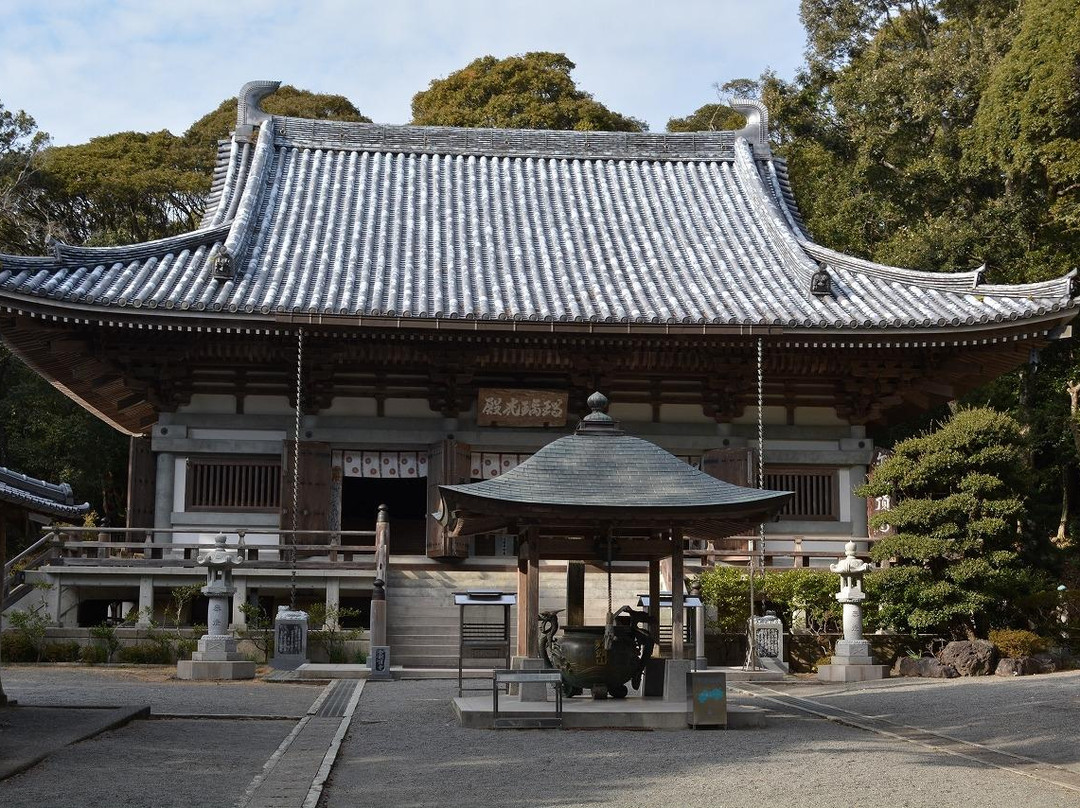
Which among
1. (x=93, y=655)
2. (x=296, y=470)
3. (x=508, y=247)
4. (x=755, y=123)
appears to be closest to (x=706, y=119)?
(x=755, y=123)

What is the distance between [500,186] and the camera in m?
27.3

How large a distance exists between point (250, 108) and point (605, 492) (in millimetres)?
18737

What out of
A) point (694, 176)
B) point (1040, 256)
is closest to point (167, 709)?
point (694, 176)

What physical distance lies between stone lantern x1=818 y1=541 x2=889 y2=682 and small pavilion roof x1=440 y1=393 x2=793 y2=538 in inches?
194

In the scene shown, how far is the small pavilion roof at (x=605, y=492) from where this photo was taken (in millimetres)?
A: 12195

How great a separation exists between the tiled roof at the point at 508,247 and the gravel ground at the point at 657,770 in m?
10.4

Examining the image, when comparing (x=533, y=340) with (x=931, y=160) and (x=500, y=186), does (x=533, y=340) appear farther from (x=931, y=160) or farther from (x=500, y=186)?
(x=931, y=160)

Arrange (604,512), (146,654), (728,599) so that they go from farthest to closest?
(728,599), (146,654), (604,512)

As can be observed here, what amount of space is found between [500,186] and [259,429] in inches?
324

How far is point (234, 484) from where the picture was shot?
22.3 meters

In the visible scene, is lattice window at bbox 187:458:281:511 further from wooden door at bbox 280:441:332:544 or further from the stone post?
the stone post

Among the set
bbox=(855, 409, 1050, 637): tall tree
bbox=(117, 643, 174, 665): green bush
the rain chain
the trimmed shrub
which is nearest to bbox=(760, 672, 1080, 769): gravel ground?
bbox=(855, 409, 1050, 637): tall tree

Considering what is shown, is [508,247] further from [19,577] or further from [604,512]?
[604,512]

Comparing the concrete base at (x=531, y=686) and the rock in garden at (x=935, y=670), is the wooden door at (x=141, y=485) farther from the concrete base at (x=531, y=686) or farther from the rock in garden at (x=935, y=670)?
the rock in garden at (x=935, y=670)
